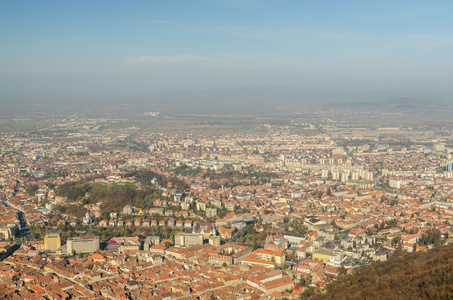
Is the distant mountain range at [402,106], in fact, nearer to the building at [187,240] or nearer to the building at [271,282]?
the building at [187,240]

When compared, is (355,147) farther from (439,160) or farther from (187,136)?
(187,136)

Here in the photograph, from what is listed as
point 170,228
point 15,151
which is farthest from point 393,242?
point 15,151

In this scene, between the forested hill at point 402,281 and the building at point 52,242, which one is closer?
the forested hill at point 402,281

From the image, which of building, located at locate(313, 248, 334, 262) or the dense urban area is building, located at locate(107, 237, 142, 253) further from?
building, located at locate(313, 248, 334, 262)

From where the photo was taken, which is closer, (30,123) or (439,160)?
(439,160)

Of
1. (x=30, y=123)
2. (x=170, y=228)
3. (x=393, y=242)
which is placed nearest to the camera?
(x=393, y=242)

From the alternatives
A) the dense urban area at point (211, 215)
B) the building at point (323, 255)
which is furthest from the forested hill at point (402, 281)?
the building at point (323, 255)

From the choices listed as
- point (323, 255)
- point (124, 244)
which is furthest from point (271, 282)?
point (124, 244)
